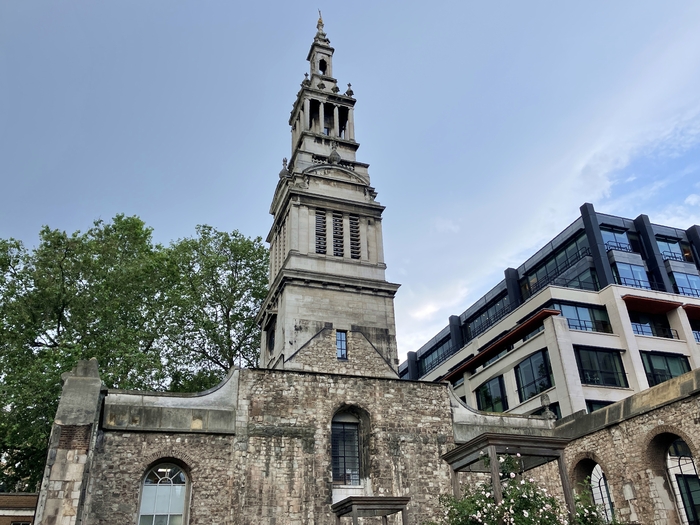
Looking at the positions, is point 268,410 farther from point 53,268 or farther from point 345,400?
point 53,268

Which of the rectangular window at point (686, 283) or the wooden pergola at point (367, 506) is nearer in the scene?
the wooden pergola at point (367, 506)

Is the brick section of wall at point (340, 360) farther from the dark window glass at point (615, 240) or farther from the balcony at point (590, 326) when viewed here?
the dark window glass at point (615, 240)

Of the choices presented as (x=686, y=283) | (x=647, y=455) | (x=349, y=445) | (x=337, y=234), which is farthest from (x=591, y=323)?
(x=349, y=445)

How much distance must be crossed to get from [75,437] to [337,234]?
16.3 meters

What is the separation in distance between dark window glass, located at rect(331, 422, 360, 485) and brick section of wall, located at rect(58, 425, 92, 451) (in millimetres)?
7940

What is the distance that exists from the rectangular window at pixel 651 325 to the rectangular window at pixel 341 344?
17.9m

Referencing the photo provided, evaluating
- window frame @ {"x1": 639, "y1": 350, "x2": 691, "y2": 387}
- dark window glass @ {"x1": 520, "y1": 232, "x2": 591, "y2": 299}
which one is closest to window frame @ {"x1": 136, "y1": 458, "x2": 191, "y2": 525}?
window frame @ {"x1": 639, "y1": 350, "x2": 691, "y2": 387}

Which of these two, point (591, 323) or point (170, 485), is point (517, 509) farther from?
point (591, 323)

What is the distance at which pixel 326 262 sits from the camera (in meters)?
28.9

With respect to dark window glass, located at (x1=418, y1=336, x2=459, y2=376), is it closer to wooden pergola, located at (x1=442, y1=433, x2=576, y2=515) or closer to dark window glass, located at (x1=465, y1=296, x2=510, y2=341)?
dark window glass, located at (x1=465, y1=296, x2=510, y2=341)

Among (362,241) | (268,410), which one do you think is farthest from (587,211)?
(268,410)

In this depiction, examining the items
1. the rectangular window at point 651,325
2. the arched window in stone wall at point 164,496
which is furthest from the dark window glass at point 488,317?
the arched window in stone wall at point 164,496

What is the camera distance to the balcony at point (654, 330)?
34344 mm

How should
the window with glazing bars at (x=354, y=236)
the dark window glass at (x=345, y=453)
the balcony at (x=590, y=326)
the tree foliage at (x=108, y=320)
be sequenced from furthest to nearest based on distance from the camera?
the balcony at (x=590, y=326) < the window with glazing bars at (x=354, y=236) < the tree foliage at (x=108, y=320) < the dark window glass at (x=345, y=453)
